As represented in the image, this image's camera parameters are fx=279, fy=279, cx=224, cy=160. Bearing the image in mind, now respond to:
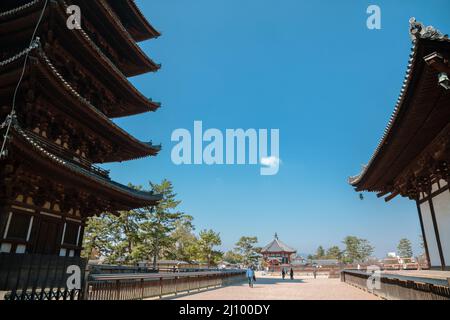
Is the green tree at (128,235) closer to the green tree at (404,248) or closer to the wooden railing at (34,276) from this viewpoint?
the wooden railing at (34,276)

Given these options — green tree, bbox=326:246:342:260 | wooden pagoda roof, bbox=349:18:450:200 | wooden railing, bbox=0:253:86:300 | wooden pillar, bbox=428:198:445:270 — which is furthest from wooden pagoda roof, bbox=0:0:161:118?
green tree, bbox=326:246:342:260

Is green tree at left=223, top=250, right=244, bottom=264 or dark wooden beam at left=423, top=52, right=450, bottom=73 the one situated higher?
dark wooden beam at left=423, top=52, right=450, bottom=73

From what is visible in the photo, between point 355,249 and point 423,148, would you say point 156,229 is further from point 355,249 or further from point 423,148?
point 355,249

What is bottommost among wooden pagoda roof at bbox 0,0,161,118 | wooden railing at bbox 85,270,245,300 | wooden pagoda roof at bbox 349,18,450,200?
wooden railing at bbox 85,270,245,300

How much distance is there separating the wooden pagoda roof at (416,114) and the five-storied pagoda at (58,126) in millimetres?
9826

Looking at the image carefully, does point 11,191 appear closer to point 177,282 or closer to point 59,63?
point 59,63

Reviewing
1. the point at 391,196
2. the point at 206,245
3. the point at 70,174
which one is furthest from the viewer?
the point at 206,245

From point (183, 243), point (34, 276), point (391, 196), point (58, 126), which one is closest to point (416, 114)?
point (391, 196)

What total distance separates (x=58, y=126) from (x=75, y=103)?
5.38 feet

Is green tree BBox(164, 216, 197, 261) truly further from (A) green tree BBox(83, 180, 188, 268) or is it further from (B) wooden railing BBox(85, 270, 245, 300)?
(B) wooden railing BBox(85, 270, 245, 300)

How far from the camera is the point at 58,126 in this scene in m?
11.3

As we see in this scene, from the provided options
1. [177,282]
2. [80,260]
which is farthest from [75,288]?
[177,282]

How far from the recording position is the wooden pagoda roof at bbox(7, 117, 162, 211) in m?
8.05
